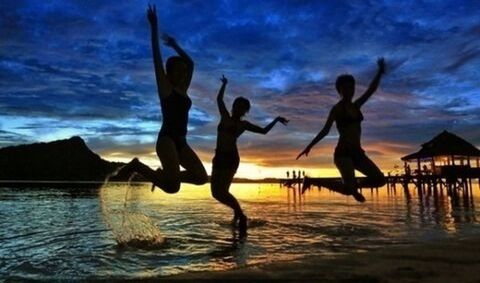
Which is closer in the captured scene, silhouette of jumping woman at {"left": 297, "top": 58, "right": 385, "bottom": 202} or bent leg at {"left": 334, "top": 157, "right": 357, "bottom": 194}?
silhouette of jumping woman at {"left": 297, "top": 58, "right": 385, "bottom": 202}

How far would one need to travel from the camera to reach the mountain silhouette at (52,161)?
162 metres

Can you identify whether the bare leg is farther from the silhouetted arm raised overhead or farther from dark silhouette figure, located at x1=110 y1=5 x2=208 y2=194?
dark silhouette figure, located at x1=110 y1=5 x2=208 y2=194

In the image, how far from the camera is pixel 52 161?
169000mm

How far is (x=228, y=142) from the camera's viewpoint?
356 inches

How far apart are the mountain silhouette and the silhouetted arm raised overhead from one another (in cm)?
15893

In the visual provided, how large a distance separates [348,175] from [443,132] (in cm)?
3788

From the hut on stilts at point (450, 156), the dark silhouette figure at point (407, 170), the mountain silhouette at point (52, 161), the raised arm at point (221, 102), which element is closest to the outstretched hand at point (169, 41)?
the raised arm at point (221, 102)

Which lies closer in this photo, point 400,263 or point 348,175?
point 400,263

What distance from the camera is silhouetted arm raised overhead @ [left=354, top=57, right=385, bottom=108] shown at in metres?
7.89

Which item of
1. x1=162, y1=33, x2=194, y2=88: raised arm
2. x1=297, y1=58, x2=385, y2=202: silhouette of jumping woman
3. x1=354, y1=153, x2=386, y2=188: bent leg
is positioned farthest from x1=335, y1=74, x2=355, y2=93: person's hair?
x1=162, y1=33, x2=194, y2=88: raised arm

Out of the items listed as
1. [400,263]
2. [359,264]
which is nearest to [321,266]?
[359,264]

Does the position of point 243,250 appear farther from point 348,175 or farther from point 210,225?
point 210,225

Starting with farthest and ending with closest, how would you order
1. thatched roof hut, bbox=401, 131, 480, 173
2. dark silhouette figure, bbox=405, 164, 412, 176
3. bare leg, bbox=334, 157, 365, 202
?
dark silhouette figure, bbox=405, 164, 412, 176, thatched roof hut, bbox=401, 131, 480, 173, bare leg, bbox=334, 157, 365, 202

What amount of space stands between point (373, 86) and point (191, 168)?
3564 millimetres
